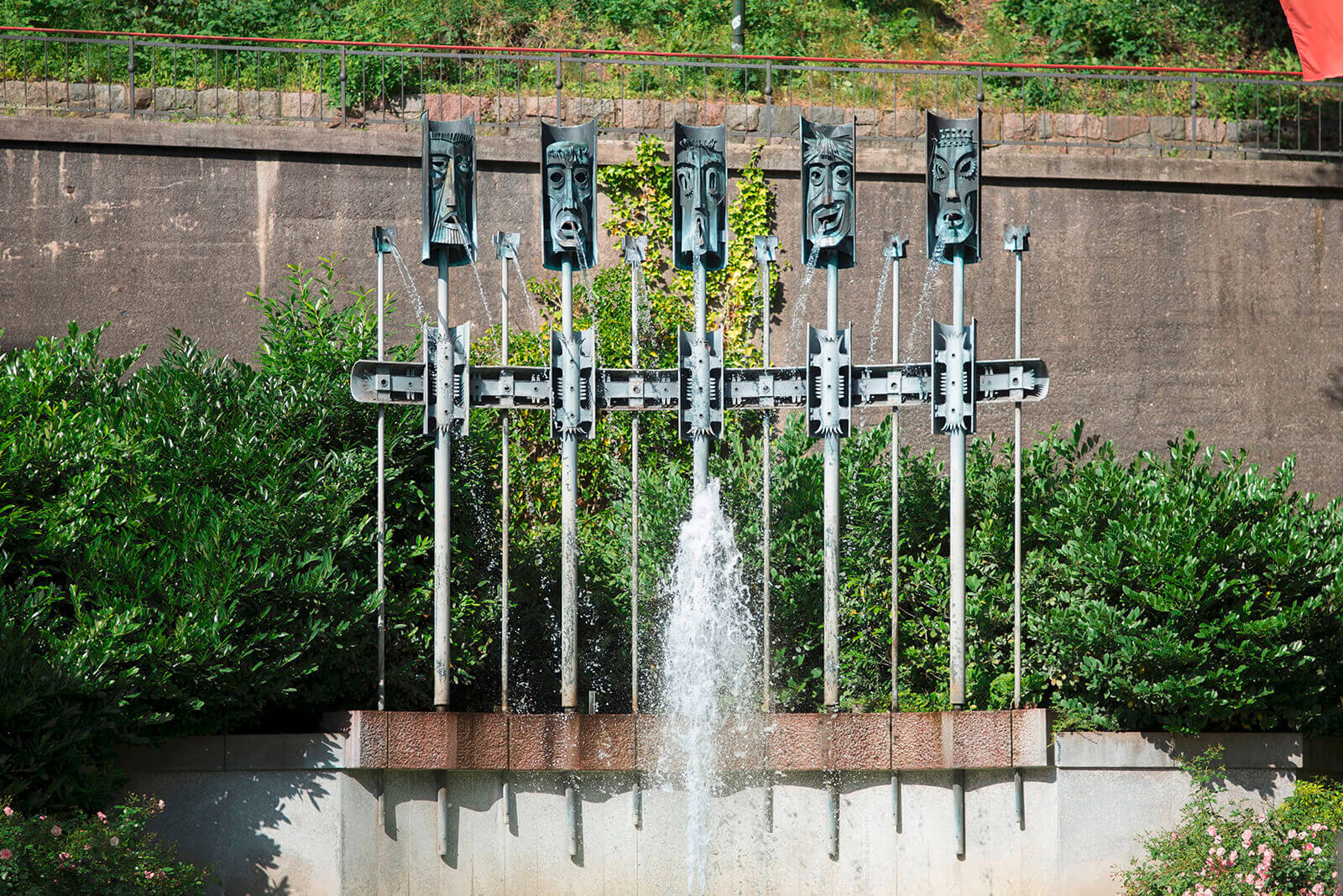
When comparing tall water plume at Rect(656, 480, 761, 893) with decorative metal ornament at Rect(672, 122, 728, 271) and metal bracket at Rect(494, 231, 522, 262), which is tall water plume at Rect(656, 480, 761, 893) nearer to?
decorative metal ornament at Rect(672, 122, 728, 271)

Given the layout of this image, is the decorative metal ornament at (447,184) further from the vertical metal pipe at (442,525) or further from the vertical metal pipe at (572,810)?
the vertical metal pipe at (572,810)

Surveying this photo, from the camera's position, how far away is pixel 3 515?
7781mm

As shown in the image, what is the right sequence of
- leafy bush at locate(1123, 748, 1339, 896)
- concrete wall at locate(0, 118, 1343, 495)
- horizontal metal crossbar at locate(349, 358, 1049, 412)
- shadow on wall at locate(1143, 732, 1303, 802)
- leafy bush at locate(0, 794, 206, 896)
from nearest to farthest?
leafy bush at locate(0, 794, 206, 896), leafy bush at locate(1123, 748, 1339, 896), shadow on wall at locate(1143, 732, 1303, 802), horizontal metal crossbar at locate(349, 358, 1049, 412), concrete wall at locate(0, 118, 1343, 495)

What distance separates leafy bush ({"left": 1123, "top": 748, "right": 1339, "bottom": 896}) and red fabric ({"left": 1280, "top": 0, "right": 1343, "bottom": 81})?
7.17m

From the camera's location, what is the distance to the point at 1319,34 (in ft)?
40.3

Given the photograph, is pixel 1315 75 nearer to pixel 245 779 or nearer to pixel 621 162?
pixel 621 162

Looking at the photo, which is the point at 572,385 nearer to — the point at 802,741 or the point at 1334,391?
the point at 802,741

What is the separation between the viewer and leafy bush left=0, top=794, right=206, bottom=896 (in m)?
6.65

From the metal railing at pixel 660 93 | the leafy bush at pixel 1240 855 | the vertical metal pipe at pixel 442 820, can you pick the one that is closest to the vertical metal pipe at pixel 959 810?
the leafy bush at pixel 1240 855

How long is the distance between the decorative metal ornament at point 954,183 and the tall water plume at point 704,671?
2.19 m

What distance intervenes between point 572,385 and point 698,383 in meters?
0.79

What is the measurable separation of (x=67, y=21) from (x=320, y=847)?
11.8 metres

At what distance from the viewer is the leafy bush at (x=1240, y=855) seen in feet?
24.9

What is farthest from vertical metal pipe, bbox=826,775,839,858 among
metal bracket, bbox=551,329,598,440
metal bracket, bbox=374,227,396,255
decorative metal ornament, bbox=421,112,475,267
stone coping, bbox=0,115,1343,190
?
stone coping, bbox=0,115,1343,190
